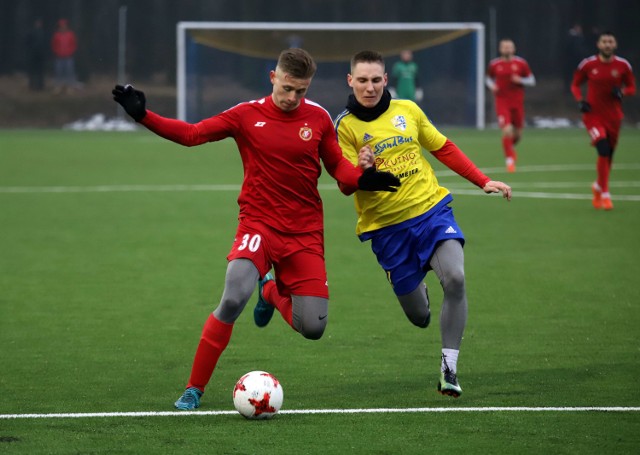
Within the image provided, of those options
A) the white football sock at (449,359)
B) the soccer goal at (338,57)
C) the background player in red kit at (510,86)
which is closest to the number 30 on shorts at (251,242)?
the white football sock at (449,359)

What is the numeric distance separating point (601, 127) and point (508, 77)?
24.8ft

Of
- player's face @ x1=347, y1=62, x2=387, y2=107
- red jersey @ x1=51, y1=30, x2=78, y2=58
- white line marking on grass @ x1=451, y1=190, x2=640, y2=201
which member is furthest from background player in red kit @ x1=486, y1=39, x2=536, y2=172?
red jersey @ x1=51, y1=30, x2=78, y2=58

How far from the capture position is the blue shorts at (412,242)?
7.59 meters

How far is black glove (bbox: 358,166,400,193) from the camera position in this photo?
712 cm

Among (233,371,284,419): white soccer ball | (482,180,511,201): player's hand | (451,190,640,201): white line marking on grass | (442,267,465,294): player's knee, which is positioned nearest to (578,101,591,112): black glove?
(451,190,640,201): white line marking on grass

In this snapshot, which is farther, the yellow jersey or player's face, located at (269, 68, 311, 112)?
the yellow jersey

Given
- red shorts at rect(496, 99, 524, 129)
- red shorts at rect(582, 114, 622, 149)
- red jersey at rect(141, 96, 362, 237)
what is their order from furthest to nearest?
red shorts at rect(496, 99, 524, 129) → red shorts at rect(582, 114, 622, 149) → red jersey at rect(141, 96, 362, 237)

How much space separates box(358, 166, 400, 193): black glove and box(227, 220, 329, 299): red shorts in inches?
18.0

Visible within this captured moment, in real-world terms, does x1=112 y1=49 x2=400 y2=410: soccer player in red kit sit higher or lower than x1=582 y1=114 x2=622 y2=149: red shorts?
higher

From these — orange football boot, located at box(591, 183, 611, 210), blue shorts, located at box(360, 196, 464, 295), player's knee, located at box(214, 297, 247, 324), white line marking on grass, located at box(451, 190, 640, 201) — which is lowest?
white line marking on grass, located at box(451, 190, 640, 201)

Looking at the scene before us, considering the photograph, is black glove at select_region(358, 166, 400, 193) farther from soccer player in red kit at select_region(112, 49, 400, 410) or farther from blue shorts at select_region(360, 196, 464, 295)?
blue shorts at select_region(360, 196, 464, 295)

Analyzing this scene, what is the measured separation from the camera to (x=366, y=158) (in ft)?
23.4

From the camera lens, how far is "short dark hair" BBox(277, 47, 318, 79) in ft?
Answer: 22.7

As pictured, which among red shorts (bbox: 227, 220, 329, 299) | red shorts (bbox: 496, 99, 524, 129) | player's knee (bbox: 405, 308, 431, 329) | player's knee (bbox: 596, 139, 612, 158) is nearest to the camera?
Answer: red shorts (bbox: 227, 220, 329, 299)
